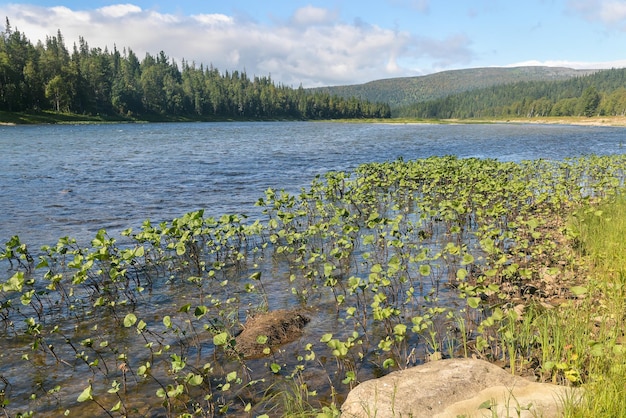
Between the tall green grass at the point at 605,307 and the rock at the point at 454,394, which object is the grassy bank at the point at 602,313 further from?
the rock at the point at 454,394

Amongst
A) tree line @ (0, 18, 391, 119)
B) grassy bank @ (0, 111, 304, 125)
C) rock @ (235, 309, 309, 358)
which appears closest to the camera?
rock @ (235, 309, 309, 358)

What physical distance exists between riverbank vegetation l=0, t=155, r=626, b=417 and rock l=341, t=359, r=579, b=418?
1.13 feet

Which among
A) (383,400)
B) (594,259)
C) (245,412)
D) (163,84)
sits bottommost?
(245,412)

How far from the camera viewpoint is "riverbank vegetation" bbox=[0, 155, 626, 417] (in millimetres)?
6652

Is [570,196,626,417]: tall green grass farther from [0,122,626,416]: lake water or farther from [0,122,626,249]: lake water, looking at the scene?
[0,122,626,249]: lake water

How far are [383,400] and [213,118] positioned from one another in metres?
177

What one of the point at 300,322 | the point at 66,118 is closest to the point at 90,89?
the point at 66,118

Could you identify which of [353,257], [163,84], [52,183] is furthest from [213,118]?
[353,257]

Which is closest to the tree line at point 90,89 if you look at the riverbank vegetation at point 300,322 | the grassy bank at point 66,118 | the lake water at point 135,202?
the grassy bank at point 66,118

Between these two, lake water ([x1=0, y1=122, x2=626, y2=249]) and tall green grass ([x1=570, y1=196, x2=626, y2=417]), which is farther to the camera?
lake water ([x1=0, y1=122, x2=626, y2=249])

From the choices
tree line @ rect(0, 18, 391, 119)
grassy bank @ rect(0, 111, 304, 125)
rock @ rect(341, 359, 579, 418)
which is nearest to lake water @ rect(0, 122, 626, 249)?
rock @ rect(341, 359, 579, 418)

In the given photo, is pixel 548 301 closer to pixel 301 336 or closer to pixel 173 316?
pixel 301 336

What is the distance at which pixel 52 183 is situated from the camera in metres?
27.2

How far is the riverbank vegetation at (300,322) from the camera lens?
21.8 feet
